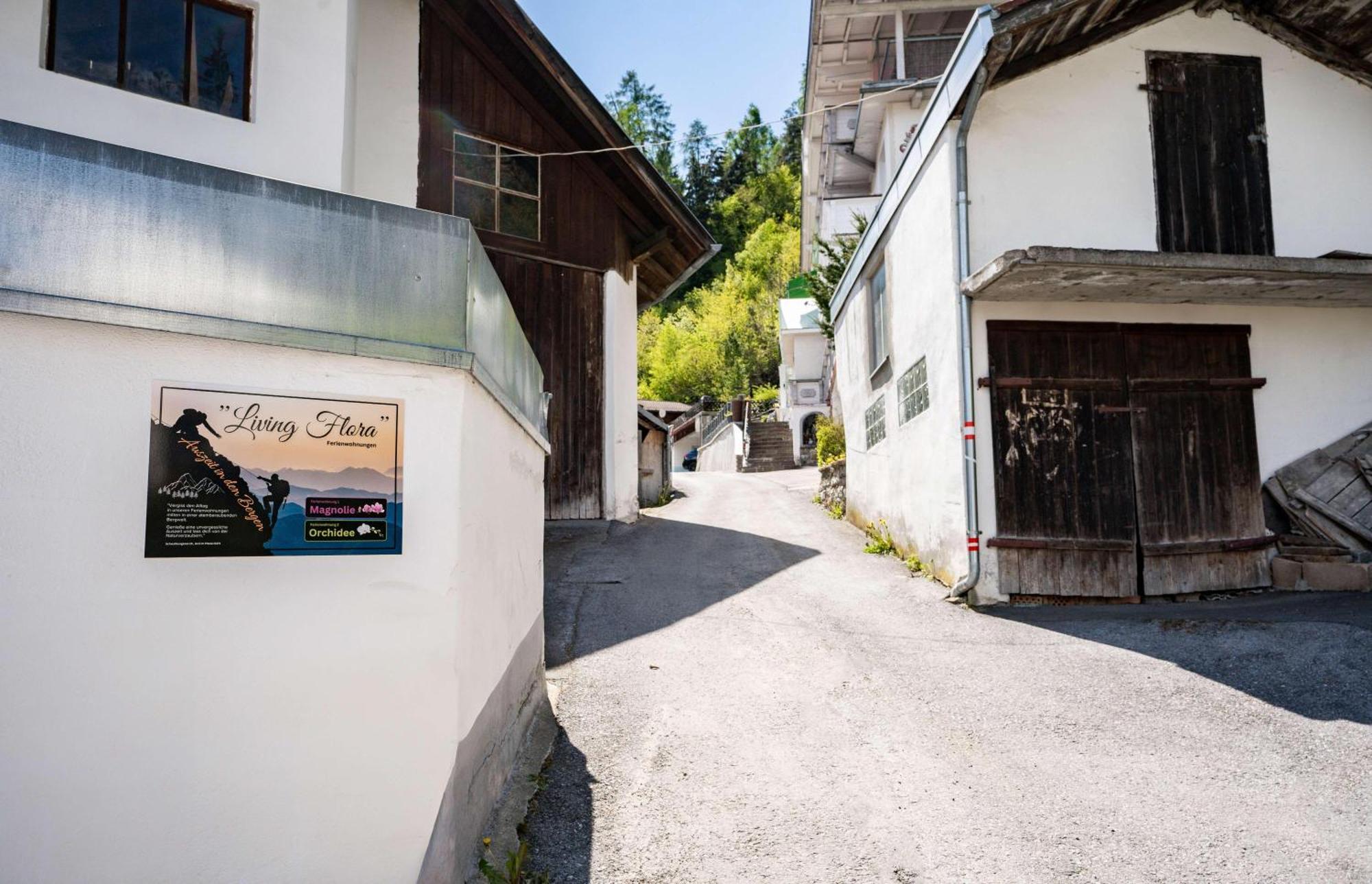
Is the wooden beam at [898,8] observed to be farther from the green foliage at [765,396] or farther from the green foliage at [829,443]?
the green foliage at [765,396]

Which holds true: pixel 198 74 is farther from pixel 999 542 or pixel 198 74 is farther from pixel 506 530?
pixel 999 542

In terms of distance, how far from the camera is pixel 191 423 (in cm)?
272

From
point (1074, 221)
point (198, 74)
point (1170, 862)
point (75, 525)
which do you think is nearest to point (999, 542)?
point (1074, 221)

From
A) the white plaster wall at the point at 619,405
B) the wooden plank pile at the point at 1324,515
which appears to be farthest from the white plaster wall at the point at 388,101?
the wooden plank pile at the point at 1324,515

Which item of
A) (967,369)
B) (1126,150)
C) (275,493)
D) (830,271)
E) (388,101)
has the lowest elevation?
(275,493)

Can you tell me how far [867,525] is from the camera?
38.2 ft

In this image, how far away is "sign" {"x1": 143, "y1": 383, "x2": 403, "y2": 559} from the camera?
2.70 meters

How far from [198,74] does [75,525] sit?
6475 mm

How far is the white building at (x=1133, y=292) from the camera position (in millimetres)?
7633

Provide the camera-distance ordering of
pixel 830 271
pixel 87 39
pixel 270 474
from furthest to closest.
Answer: pixel 830 271, pixel 87 39, pixel 270 474

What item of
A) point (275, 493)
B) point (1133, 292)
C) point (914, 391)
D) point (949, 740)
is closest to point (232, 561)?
point (275, 493)

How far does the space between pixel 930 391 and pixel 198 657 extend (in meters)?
7.55

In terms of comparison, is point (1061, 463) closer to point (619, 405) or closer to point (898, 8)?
point (619, 405)

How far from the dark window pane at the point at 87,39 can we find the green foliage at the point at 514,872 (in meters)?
7.42
